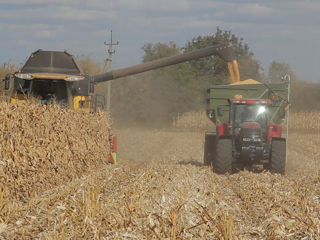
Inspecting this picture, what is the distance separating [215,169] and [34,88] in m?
4.75

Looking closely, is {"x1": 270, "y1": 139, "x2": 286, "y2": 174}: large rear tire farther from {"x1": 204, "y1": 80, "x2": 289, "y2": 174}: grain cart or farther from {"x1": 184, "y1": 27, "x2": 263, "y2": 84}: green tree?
{"x1": 184, "y1": 27, "x2": 263, "y2": 84}: green tree

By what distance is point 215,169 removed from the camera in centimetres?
1295

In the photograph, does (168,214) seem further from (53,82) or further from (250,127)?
(250,127)

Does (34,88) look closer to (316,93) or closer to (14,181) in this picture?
(14,181)

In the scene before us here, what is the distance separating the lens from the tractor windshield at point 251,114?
13.3 metres

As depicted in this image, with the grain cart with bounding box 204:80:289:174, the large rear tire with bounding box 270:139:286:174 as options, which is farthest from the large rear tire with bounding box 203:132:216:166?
the large rear tire with bounding box 270:139:286:174

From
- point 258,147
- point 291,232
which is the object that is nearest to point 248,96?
point 258,147

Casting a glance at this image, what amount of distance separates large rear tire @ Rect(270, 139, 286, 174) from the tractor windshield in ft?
2.77

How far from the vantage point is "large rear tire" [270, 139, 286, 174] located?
41.3 feet

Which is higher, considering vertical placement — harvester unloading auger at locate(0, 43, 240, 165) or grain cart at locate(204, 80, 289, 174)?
harvester unloading auger at locate(0, 43, 240, 165)

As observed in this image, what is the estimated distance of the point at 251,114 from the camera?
13352mm

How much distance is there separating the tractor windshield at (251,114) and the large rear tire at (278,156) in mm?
844

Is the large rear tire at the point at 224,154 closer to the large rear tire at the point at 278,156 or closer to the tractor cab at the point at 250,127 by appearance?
the tractor cab at the point at 250,127

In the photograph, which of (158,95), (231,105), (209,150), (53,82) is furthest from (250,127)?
(158,95)
